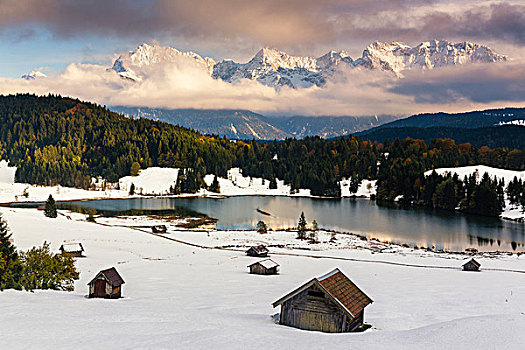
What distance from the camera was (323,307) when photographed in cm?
2309

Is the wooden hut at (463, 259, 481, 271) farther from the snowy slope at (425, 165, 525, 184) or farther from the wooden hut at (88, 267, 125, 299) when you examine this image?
Result: the snowy slope at (425, 165, 525, 184)

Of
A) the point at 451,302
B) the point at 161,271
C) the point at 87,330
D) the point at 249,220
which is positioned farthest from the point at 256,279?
the point at 249,220

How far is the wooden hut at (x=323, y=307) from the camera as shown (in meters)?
22.7

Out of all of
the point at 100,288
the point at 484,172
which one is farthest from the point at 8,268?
the point at 484,172

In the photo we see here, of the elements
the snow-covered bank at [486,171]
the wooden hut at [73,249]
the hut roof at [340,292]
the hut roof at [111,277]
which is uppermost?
the snow-covered bank at [486,171]

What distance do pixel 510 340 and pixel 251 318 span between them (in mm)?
12739

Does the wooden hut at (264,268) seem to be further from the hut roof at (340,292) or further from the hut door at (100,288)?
the hut roof at (340,292)

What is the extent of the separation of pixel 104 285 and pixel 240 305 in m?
10.5

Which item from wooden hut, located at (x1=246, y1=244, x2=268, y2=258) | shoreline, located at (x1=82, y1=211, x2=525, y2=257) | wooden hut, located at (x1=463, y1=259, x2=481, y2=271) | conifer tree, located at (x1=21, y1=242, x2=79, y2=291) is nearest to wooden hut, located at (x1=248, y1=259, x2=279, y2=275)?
wooden hut, located at (x1=246, y1=244, x2=268, y2=258)

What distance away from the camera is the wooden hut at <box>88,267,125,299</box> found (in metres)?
33.6

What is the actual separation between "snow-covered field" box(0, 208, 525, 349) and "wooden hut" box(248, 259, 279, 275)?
1401mm

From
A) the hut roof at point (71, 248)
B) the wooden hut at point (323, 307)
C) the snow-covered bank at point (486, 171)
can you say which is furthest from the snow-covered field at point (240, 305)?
the snow-covered bank at point (486, 171)

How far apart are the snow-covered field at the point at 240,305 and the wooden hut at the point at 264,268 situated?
4.60 feet

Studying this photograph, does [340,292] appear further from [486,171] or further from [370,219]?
[486,171]
